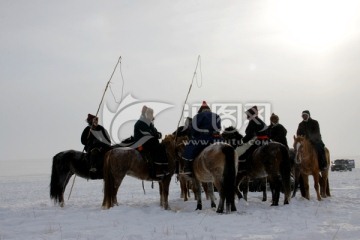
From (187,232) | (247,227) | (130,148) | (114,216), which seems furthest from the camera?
(130,148)

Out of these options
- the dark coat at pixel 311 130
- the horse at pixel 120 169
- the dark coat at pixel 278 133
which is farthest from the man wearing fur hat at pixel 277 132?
the horse at pixel 120 169

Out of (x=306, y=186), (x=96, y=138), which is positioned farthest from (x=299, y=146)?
(x=96, y=138)

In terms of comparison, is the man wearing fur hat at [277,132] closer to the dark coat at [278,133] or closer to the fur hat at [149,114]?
the dark coat at [278,133]

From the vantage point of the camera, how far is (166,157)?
39.3 feet

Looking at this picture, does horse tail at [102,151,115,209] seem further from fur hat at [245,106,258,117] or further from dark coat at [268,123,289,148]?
dark coat at [268,123,289,148]

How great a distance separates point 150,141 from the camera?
11.8m

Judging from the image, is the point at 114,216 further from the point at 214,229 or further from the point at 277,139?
the point at 277,139

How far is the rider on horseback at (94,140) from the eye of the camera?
12812 mm

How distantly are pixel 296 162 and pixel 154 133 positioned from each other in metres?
4.96

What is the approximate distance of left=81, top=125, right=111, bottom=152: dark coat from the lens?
13.1m

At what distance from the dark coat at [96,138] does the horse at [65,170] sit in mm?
363

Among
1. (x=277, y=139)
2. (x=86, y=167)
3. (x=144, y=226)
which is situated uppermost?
(x=277, y=139)

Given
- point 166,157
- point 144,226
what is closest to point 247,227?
point 144,226

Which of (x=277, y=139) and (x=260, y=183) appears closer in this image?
(x=277, y=139)
